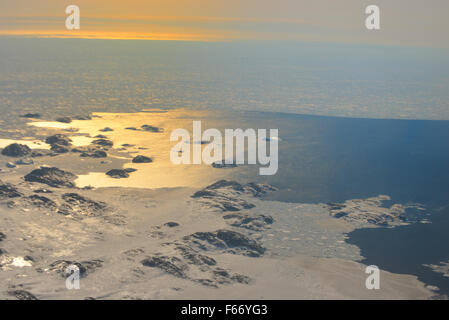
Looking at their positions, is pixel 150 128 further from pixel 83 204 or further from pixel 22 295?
pixel 22 295

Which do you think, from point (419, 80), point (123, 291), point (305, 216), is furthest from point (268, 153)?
point (419, 80)

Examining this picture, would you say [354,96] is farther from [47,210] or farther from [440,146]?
[47,210]

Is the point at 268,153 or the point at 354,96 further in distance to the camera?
the point at 354,96

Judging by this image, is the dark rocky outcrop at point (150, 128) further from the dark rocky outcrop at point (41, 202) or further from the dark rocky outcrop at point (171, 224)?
the dark rocky outcrop at point (171, 224)

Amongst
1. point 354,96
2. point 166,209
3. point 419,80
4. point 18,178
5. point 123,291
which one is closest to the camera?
point 123,291

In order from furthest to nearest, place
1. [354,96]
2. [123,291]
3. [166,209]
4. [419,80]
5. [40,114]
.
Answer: [419,80] < [354,96] < [40,114] < [166,209] < [123,291]

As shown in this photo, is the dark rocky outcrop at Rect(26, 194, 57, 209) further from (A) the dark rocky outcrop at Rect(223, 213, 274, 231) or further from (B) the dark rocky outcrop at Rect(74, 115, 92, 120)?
(B) the dark rocky outcrop at Rect(74, 115, 92, 120)
